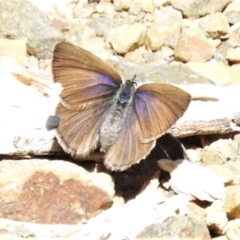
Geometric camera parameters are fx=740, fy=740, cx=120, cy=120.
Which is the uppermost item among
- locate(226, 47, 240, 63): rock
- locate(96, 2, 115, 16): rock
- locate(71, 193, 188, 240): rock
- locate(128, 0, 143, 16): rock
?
locate(128, 0, 143, 16): rock

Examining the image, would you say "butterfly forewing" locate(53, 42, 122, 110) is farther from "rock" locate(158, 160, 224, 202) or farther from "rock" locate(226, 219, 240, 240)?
"rock" locate(226, 219, 240, 240)

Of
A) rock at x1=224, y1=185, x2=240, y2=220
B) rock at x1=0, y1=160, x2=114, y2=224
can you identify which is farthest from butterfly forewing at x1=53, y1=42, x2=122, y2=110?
rock at x1=224, y1=185, x2=240, y2=220

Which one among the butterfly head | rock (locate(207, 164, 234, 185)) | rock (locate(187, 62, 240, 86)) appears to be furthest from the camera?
rock (locate(187, 62, 240, 86))

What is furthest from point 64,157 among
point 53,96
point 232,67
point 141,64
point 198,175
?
point 232,67

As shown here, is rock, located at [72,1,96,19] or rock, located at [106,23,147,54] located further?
rock, located at [72,1,96,19]

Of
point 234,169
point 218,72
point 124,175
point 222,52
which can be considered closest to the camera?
point 124,175

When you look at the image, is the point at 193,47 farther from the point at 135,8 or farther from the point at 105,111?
the point at 105,111

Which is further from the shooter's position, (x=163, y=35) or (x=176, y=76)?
(x=163, y=35)

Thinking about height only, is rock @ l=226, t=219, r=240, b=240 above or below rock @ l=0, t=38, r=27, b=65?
below

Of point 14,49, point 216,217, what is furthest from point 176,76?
point 216,217
